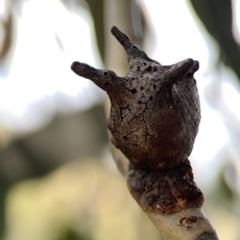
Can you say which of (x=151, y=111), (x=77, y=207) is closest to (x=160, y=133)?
(x=151, y=111)

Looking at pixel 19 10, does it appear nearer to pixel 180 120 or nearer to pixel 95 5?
pixel 95 5

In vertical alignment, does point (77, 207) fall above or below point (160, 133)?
below

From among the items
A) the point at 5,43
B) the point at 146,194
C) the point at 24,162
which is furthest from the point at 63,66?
the point at 146,194

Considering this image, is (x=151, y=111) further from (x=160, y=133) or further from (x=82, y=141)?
(x=82, y=141)

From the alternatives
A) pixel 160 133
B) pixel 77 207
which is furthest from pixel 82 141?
pixel 160 133

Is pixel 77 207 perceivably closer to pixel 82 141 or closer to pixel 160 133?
pixel 82 141

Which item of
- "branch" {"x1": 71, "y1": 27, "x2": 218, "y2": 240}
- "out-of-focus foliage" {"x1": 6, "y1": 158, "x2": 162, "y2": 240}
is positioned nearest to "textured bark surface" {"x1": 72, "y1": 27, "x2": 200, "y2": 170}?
"branch" {"x1": 71, "y1": 27, "x2": 218, "y2": 240}

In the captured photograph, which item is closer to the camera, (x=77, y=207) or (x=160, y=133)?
(x=160, y=133)

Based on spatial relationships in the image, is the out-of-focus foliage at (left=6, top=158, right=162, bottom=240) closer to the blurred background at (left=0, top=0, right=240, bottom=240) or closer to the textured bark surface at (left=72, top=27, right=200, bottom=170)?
the blurred background at (left=0, top=0, right=240, bottom=240)

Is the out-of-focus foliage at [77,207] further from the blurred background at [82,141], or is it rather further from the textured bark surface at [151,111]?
the textured bark surface at [151,111]
